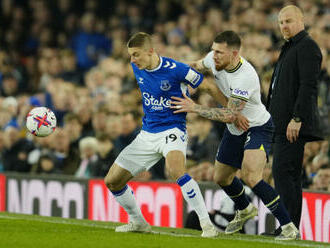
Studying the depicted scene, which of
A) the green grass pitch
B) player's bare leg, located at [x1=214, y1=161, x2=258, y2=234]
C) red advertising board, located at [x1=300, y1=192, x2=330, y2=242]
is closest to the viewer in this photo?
the green grass pitch

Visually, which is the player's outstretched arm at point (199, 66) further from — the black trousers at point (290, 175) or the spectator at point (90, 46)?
the spectator at point (90, 46)

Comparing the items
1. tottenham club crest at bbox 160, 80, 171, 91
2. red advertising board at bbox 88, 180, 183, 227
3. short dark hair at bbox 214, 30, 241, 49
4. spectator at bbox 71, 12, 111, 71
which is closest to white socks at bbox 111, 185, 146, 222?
tottenham club crest at bbox 160, 80, 171, 91

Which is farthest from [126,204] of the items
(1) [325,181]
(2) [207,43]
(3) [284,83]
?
(2) [207,43]

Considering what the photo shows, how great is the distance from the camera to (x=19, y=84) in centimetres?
1872

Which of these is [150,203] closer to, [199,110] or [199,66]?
[199,66]

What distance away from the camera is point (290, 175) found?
7.96 meters

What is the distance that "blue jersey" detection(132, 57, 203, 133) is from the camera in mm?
7684

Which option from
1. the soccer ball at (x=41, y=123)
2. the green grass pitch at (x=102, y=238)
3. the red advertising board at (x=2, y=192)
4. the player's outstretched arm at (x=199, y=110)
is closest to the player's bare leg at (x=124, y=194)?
the green grass pitch at (x=102, y=238)

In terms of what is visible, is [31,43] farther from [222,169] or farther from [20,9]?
[222,169]

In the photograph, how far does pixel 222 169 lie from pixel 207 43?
21.0ft

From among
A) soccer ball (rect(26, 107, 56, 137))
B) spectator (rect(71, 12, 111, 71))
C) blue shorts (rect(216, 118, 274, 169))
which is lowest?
blue shorts (rect(216, 118, 274, 169))

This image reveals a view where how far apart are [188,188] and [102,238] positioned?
0.89 meters

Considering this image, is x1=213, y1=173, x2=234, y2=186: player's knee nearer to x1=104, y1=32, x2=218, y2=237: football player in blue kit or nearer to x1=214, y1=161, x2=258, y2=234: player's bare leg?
x1=214, y1=161, x2=258, y2=234: player's bare leg

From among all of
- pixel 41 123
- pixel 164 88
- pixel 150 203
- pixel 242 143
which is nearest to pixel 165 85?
pixel 164 88
